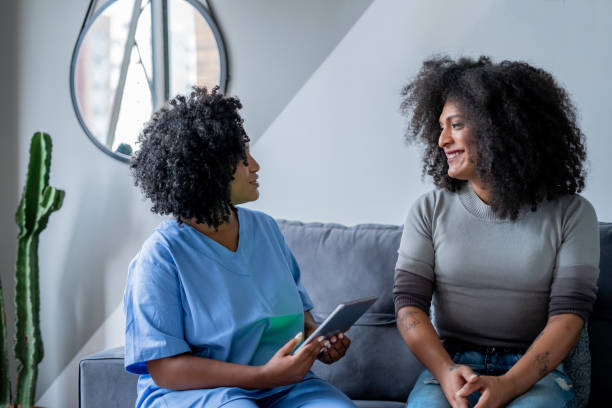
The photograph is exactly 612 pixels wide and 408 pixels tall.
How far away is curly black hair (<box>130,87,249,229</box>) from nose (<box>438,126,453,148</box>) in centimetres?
49

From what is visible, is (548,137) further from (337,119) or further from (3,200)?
(3,200)

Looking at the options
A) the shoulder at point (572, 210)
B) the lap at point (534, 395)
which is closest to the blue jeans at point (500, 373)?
the lap at point (534, 395)

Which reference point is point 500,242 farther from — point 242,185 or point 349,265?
point 242,185

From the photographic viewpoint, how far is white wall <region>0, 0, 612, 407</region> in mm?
1977

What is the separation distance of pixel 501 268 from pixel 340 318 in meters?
0.44

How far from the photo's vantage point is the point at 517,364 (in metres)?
1.33

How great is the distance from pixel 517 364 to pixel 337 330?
15.2 inches

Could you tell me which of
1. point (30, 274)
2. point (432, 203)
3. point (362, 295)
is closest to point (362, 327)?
point (362, 295)

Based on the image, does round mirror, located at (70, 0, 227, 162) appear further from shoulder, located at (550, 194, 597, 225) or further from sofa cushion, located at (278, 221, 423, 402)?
shoulder, located at (550, 194, 597, 225)

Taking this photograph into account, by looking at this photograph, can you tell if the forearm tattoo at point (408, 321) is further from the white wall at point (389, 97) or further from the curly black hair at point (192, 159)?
the white wall at point (389, 97)

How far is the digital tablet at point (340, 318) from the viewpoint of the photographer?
119cm

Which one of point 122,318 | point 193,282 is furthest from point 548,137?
point 122,318

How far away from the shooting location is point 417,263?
59.3 inches

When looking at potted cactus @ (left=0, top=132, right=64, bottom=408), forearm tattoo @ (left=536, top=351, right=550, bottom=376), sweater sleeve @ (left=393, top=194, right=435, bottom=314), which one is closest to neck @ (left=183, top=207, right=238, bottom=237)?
sweater sleeve @ (left=393, top=194, right=435, bottom=314)
